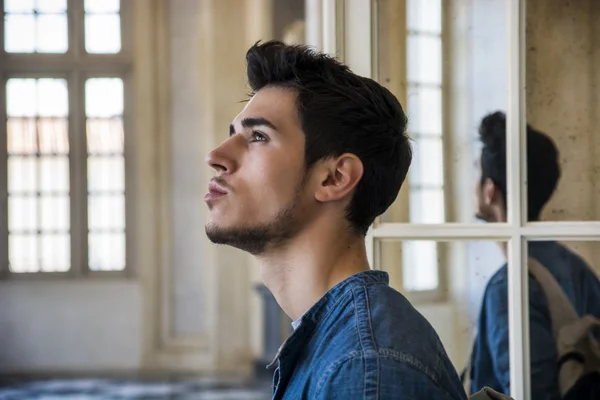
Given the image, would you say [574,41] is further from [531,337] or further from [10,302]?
[10,302]

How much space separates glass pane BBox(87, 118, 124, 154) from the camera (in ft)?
24.3

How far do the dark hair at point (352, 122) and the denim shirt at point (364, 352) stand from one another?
0.54 ft

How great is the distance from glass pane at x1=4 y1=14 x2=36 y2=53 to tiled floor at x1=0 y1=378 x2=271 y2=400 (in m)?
3.06

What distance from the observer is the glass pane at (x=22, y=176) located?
740cm

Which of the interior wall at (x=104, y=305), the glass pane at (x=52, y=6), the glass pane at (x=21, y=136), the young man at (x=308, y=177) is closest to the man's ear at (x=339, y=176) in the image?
the young man at (x=308, y=177)

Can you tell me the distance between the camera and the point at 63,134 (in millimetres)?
7406

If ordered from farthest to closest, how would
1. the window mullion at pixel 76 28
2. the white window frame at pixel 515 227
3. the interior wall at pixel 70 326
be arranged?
1. the window mullion at pixel 76 28
2. the interior wall at pixel 70 326
3. the white window frame at pixel 515 227

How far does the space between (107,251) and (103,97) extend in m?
1.45

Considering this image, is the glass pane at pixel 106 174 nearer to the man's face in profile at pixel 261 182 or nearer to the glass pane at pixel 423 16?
the glass pane at pixel 423 16

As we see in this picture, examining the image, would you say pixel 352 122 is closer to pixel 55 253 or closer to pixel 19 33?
pixel 55 253

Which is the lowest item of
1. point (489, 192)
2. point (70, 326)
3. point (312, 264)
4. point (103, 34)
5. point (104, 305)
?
point (70, 326)

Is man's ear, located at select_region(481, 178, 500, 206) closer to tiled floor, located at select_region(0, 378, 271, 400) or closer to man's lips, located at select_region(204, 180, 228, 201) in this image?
man's lips, located at select_region(204, 180, 228, 201)

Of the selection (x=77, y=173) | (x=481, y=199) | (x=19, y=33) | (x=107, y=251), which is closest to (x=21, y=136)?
(x=77, y=173)

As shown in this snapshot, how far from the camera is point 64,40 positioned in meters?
7.43
